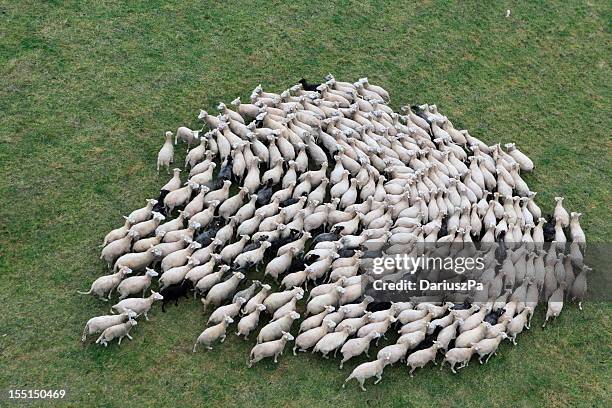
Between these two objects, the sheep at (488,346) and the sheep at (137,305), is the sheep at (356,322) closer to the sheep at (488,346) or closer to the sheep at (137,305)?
the sheep at (488,346)

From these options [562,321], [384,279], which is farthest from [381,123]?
[562,321]

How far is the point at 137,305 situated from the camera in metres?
11.6

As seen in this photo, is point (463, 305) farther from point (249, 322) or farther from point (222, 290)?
point (222, 290)

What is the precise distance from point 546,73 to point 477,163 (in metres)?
5.70

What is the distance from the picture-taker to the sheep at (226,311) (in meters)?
11.6

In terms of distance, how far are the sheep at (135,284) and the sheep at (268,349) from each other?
2.35 meters

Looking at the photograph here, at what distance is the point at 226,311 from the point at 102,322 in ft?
6.93

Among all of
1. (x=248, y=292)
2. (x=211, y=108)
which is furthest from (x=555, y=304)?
(x=211, y=108)

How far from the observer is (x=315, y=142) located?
1526cm

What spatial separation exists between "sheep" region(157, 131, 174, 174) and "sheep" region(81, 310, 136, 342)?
4127 mm

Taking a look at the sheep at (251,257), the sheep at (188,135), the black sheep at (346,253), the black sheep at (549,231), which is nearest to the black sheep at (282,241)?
the sheep at (251,257)

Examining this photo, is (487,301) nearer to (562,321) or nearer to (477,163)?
(562,321)

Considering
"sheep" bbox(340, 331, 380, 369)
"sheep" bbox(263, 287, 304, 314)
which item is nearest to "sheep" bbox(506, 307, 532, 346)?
"sheep" bbox(340, 331, 380, 369)

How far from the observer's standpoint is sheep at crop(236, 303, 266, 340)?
11.5 metres
